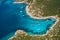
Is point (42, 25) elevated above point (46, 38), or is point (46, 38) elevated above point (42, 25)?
point (42, 25)

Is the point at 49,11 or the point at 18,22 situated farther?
the point at 49,11

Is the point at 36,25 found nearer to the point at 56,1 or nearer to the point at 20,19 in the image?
the point at 20,19

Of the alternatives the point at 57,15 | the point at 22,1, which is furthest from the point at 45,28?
the point at 22,1

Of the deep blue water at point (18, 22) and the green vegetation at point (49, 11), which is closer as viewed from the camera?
Result: the green vegetation at point (49, 11)

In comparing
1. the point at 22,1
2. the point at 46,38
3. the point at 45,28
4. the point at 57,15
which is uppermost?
the point at 22,1

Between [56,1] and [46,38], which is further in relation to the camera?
[56,1]

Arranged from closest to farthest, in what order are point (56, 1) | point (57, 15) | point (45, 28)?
point (45, 28) → point (57, 15) → point (56, 1)

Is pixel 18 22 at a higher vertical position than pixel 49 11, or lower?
lower

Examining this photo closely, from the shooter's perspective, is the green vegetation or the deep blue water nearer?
the green vegetation
